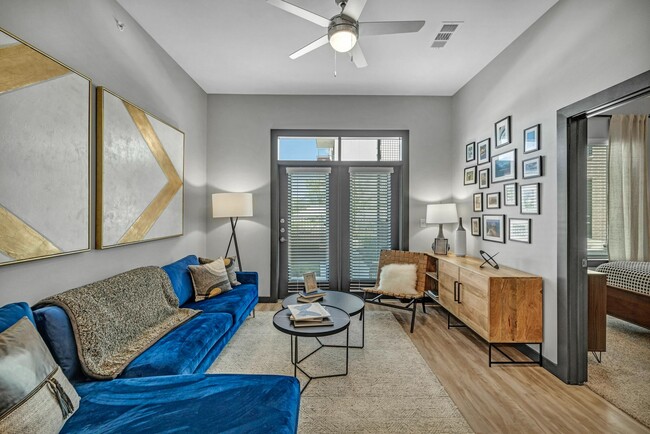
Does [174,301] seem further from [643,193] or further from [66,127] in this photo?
[643,193]

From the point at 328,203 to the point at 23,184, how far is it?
333 cm

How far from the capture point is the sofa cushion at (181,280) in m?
2.91

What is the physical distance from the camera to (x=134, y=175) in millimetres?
2645

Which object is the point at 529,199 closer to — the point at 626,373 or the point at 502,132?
the point at 502,132

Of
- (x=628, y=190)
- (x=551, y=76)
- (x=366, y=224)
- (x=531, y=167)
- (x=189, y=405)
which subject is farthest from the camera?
(x=366, y=224)

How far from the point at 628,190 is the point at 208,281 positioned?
546 cm

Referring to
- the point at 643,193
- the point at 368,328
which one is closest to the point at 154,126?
the point at 368,328

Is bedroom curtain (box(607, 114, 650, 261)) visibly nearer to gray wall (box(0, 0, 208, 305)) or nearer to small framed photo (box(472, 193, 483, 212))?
small framed photo (box(472, 193, 483, 212))

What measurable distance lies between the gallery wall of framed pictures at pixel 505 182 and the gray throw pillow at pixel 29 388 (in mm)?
3425

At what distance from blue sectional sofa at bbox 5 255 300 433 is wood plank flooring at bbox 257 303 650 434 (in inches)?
53.9

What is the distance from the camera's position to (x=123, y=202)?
8.18 feet

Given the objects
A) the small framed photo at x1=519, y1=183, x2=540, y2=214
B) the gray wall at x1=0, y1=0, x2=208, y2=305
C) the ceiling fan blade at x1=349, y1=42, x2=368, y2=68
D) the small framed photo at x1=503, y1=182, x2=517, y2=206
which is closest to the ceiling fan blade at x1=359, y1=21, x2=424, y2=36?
the ceiling fan blade at x1=349, y1=42, x2=368, y2=68

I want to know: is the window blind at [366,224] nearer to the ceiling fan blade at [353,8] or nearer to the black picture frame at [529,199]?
the black picture frame at [529,199]

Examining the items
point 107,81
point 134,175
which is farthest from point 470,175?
point 107,81
